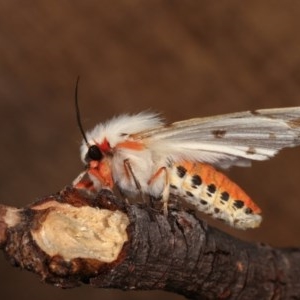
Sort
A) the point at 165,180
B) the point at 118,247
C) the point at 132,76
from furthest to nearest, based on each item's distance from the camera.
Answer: the point at 132,76 → the point at 165,180 → the point at 118,247

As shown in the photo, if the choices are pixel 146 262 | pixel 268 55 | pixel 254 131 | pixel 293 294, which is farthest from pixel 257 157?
pixel 268 55

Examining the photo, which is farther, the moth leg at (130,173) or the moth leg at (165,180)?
the moth leg at (130,173)

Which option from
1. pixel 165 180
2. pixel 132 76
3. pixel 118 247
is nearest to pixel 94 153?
pixel 165 180

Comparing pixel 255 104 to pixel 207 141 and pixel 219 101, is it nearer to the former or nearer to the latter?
pixel 219 101

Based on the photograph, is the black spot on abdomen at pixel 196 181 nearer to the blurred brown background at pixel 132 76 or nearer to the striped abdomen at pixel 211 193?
the striped abdomen at pixel 211 193

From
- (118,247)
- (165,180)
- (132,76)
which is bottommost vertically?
(118,247)

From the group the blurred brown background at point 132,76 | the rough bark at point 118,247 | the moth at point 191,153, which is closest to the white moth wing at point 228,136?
the moth at point 191,153

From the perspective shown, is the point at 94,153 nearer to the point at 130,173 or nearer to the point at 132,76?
the point at 130,173
